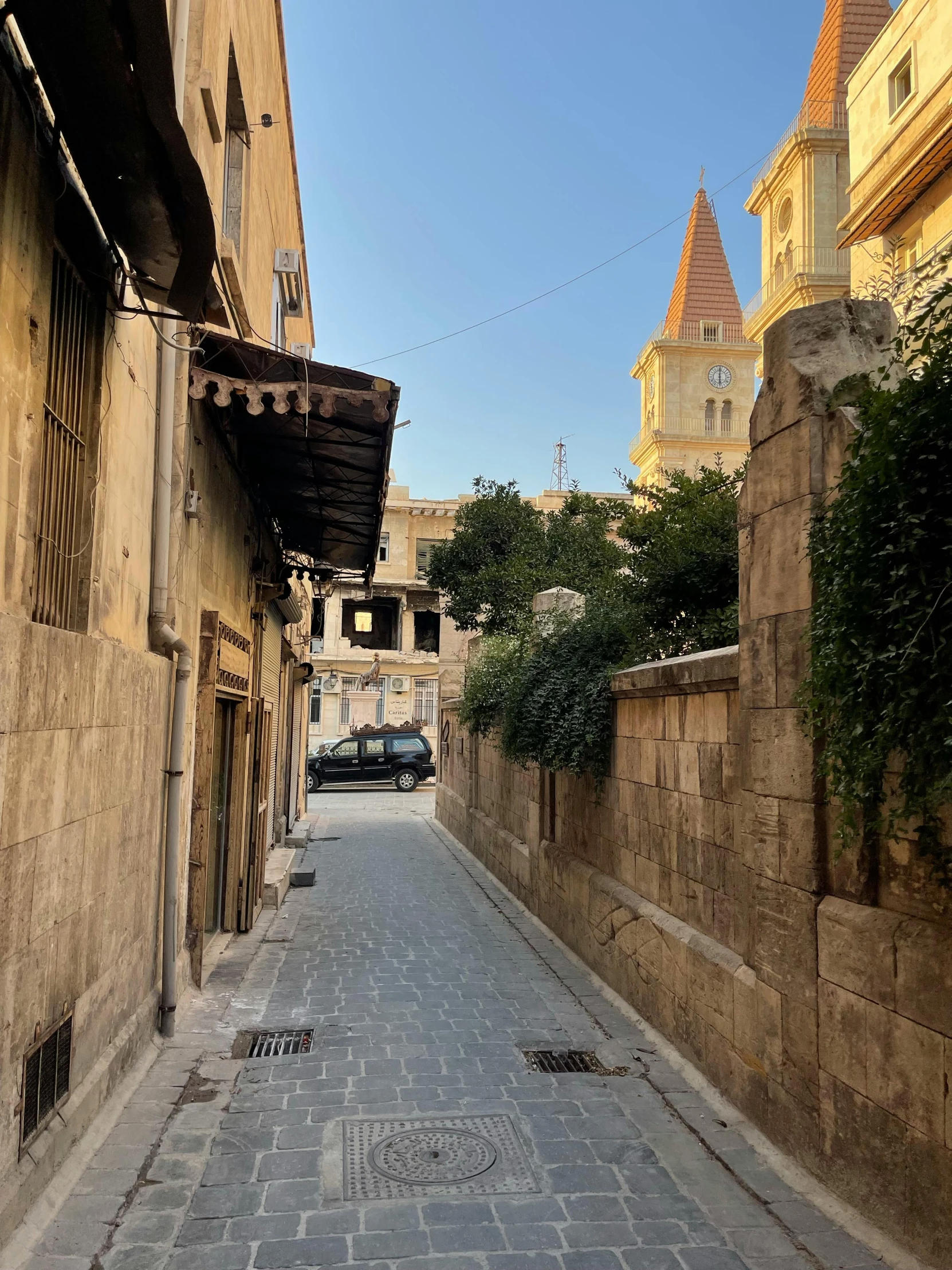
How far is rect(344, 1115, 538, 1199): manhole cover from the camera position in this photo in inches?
164

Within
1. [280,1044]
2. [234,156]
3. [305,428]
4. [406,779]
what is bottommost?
[280,1044]

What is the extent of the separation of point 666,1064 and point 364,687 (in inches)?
1441

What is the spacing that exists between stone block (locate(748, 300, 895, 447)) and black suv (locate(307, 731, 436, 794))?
2532 centimetres

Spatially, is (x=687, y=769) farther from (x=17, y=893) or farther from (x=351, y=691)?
(x=351, y=691)

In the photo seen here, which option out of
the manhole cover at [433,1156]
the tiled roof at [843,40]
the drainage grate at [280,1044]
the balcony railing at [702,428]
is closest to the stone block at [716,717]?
the manhole cover at [433,1156]

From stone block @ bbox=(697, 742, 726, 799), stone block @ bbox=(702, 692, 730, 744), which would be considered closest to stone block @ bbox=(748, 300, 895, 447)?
stone block @ bbox=(702, 692, 730, 744)

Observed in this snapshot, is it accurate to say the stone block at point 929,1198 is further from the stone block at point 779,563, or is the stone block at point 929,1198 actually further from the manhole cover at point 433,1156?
the stone block at point 779,563

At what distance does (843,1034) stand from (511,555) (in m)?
20.6

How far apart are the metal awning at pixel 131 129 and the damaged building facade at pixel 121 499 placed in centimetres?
1

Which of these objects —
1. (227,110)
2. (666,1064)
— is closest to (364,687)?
(227,110)

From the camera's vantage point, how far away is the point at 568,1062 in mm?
5898

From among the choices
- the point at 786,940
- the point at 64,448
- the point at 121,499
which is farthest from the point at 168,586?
the point at 786,940

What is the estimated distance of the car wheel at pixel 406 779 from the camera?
29.8m

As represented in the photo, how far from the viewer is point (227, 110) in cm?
917
